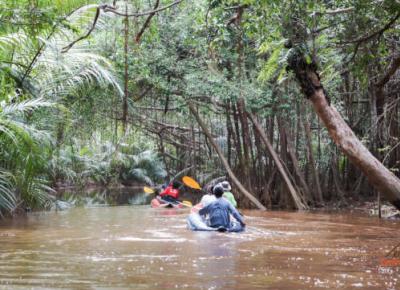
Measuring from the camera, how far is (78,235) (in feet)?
30.3

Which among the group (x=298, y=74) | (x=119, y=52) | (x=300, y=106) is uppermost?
(x=119, y=52)

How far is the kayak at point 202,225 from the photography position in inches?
386

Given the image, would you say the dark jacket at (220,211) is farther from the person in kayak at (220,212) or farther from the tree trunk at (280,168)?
the tree trunk at (280,168)

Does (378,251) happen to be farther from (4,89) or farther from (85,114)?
(85,114)

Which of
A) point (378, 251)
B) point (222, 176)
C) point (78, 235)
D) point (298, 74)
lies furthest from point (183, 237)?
point (222, 176)

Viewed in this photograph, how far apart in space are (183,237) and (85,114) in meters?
6.92

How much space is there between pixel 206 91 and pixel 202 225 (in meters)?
5.48

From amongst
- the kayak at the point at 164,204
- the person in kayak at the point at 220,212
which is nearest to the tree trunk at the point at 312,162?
the kayak at the point at 164,204

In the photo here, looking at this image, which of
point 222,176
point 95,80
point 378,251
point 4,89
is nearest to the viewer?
point 378,251

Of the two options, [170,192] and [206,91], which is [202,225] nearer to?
[206,91]

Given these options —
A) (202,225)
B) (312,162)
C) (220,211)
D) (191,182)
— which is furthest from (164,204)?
(220,211)

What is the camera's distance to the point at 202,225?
10164 mm

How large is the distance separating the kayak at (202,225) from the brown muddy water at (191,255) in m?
0.21

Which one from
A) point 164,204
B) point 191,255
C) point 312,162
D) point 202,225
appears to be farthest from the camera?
point 164,204
